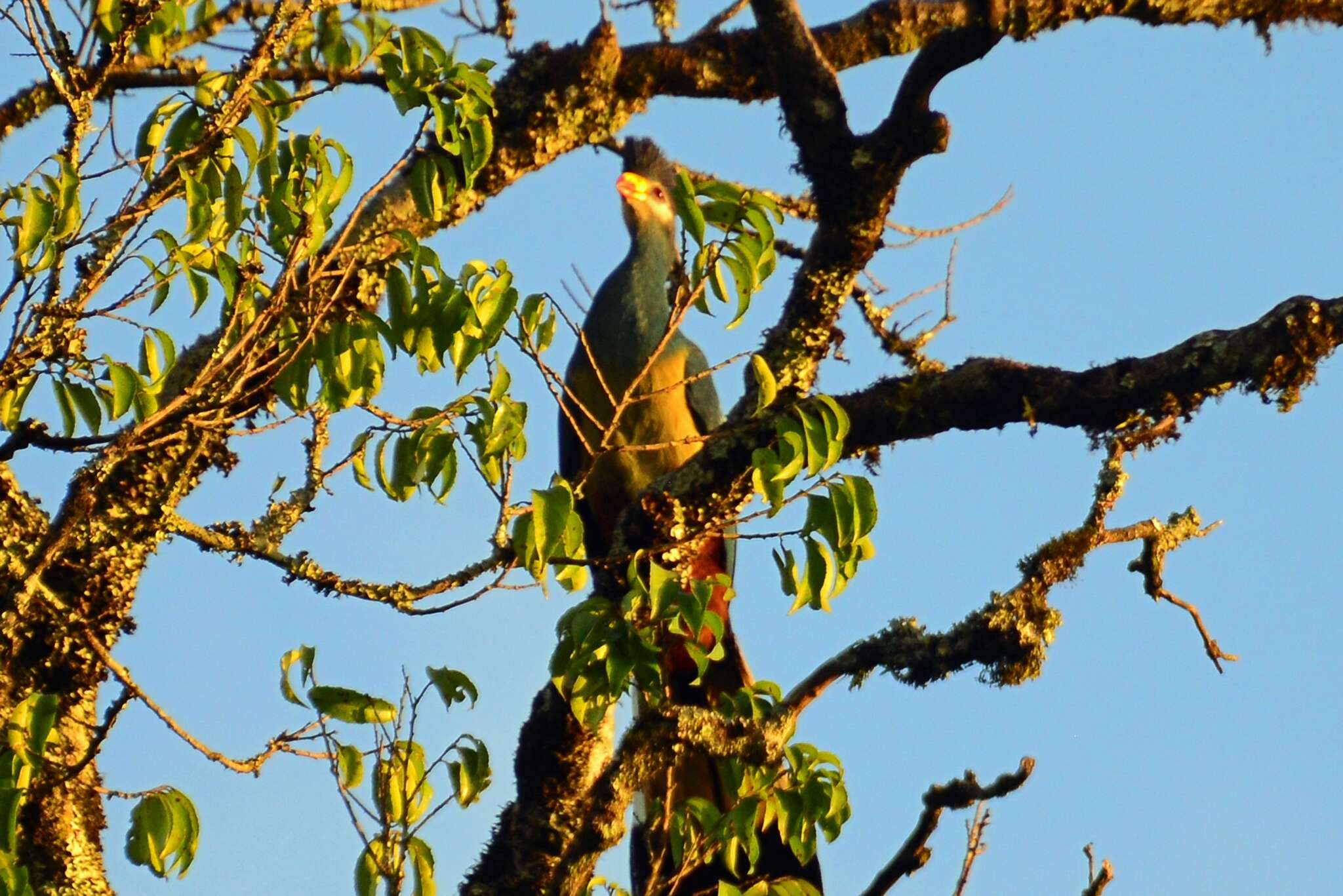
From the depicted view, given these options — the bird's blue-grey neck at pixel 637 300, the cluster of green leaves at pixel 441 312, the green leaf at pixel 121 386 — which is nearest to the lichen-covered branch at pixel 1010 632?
the cluster of green leaves at pixel 441 312

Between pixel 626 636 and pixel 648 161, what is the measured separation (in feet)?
12.4

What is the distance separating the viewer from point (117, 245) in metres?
2.30

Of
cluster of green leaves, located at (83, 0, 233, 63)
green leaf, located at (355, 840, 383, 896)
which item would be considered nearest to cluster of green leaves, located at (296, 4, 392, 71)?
cluster of green leaves, located at (83, 0, 233, 63)

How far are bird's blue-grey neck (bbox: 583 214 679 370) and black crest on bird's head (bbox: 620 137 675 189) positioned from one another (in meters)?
0.25

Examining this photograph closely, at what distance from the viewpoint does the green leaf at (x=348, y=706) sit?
2.71 m

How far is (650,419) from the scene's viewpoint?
4.87 metres

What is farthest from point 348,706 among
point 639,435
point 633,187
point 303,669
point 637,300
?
point 633,187

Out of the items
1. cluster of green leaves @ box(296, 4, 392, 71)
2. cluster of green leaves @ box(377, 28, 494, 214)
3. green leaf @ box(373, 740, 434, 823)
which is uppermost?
cluster of green leaves @ box(296, 4, 392, 71)

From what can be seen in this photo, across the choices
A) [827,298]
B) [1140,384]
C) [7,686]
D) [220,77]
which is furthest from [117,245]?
[1140,384]

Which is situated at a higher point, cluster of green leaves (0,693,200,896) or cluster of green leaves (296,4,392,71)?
cluster of green leaves (296,4,392,71)

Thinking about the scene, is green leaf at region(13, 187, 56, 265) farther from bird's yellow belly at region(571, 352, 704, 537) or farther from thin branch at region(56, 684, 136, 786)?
bird's yellow belly at region(571, 352, 704, 537)

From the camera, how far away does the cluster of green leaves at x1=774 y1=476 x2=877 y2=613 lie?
8.64ft

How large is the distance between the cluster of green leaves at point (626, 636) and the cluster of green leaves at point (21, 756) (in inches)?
34.0

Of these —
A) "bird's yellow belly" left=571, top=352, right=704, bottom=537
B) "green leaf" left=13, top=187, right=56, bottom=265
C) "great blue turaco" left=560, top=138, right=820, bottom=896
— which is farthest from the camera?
"bird's yellow belly" left=571, top=352, right=704, bottom=537
